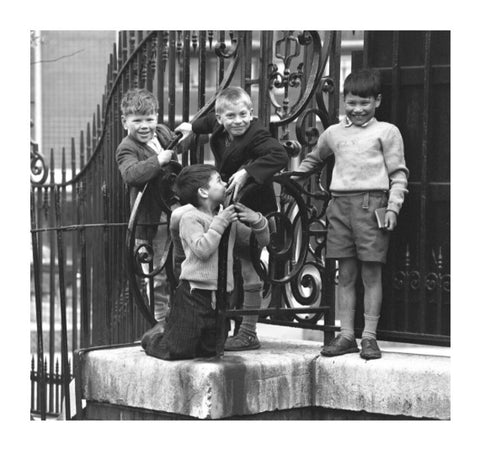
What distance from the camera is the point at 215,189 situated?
607 cm

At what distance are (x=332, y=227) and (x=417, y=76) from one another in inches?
38.5

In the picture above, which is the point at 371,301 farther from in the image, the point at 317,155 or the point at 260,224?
the point at 317,155

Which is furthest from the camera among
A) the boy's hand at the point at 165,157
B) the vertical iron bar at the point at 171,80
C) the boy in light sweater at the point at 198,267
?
the vertical iron bar at the point at 171,80

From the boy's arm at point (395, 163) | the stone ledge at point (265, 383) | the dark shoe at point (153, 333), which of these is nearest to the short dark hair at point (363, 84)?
the boy's arm at point (395, 163)

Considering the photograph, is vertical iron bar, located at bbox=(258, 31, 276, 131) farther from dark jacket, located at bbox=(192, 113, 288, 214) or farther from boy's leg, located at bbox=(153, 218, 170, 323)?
boy's leg, located at bbox=(153, 218, 170, 323)

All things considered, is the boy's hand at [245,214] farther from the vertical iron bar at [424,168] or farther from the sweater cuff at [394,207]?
the vertical iron bar at [424,168]

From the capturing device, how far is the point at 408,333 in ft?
21.2

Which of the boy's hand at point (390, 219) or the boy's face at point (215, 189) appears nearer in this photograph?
the boy's face at point (215, 189)

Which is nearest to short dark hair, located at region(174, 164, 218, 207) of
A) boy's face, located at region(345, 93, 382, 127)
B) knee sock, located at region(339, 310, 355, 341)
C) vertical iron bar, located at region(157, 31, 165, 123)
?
boy's face, located at region(345, 93, 382, 127)

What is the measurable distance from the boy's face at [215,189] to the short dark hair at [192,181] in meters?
0.02

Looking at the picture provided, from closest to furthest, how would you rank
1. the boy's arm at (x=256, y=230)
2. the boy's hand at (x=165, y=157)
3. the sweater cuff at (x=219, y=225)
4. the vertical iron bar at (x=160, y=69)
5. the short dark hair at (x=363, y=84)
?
the sweater cuff at (x=219, y=225), the boy's arm at (x=256, y=230), the short dark hair at (x=363, y=84), the boy's hand at (x=165, y=157), the vertical iron bar at (x=160, y=69)

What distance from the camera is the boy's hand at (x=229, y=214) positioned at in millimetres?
5906

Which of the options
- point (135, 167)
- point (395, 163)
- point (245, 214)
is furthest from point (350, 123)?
point (135, 167)

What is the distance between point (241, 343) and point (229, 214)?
3.12 feet
